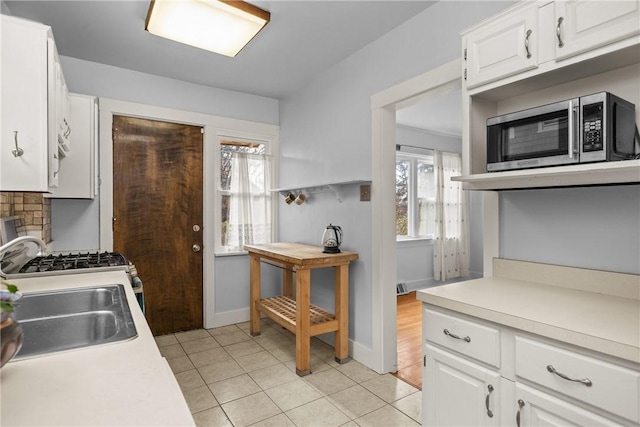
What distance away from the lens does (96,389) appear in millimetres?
725

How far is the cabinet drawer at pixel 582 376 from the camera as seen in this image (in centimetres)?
98

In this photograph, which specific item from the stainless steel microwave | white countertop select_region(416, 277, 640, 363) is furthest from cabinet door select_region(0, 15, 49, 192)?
the stainless steel microwave

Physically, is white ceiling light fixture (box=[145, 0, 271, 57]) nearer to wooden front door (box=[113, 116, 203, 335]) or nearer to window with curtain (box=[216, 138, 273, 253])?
wooden front door (box=[113, 116, 203, 335])

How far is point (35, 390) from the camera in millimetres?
721

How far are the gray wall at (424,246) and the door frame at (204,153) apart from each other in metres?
2.37

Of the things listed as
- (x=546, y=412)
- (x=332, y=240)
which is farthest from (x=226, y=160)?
(x=546, y=412)

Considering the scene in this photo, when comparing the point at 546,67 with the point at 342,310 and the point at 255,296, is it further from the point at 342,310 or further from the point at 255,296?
the point at 255,296

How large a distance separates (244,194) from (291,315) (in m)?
1.53

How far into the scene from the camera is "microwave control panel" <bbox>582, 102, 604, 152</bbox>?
1260mm

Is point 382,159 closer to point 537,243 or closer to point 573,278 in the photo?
point 537,243

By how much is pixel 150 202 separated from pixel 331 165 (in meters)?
Result: 1.80

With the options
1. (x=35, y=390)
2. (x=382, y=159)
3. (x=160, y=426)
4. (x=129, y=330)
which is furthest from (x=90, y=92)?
(x=160, y=426)

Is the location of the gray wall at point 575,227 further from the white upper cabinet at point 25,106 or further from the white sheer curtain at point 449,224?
the white sheer curtain at point 449,224

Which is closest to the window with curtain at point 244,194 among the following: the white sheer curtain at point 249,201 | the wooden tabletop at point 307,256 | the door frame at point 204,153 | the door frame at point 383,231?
the white sheer curtain at point 249,201
